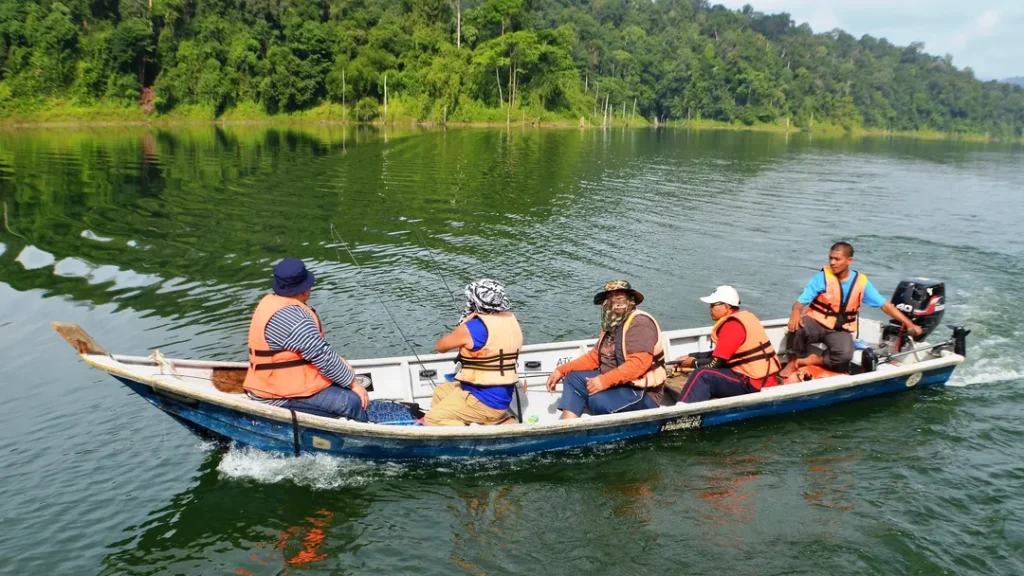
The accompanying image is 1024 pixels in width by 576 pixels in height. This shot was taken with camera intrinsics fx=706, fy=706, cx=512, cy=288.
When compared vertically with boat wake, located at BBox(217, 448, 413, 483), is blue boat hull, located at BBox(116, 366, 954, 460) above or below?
above

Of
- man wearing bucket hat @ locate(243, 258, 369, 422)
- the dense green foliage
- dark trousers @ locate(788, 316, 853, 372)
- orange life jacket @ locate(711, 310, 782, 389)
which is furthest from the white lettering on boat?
the dense green foliage

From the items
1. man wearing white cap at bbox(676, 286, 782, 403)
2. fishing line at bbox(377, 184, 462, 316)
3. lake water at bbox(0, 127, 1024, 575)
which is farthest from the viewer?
fishing line at bbox(377, 184, 462, 316)

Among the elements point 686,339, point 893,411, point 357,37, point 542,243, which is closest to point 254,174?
point 542,243

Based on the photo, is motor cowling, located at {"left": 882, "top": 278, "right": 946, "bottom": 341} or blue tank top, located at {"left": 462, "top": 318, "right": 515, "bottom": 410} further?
motor cowling, located at {"left": 882, "top": 278, "right": 946, "bottom": 341}

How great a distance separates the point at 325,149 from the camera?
137ft

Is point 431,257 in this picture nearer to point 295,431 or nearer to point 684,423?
point 684,423

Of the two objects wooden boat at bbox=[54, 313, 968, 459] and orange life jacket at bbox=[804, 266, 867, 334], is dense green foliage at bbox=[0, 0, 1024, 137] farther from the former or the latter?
orange life jacket at bbox=[804, 266, 867, 334]

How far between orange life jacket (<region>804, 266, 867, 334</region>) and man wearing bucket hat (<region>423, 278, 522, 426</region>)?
4.52 meters

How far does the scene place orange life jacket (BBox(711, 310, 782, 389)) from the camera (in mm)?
7906

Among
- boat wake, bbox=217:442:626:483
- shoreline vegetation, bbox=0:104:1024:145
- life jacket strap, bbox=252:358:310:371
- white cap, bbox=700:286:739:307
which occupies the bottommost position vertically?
boat wake, bbox=217:442:626:483

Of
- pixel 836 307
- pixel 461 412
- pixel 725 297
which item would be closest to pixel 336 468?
pixel 461 412

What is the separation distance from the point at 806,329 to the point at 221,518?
7432 mm

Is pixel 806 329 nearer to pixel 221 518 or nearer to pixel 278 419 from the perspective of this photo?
pixel 278 419

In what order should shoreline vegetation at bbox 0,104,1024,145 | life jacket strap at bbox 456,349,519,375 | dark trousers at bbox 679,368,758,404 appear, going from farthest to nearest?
shoreline vegetation at bbox 0,104,1024,145
dark trousers at bbox 679,368,758,404
life jacket strap at bbox 456,349,519,375
